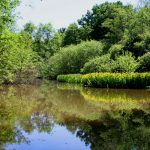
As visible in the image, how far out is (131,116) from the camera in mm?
16344

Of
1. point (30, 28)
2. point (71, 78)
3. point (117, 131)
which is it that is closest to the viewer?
point (117, 131)

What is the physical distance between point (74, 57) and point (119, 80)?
1106 inches

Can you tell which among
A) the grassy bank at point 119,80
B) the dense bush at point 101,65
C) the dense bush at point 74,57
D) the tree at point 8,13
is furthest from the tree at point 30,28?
the tree at point 8,13

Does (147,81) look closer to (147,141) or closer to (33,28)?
(147,141)

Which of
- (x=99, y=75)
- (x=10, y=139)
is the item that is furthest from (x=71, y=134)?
(x=99, y=75)

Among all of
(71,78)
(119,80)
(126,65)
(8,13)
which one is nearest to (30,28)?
(71,78)

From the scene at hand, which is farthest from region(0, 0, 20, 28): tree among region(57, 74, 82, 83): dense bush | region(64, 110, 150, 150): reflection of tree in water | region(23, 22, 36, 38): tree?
region(23, 22, 36, 38): tree

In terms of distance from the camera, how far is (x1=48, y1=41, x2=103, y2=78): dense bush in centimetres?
6162

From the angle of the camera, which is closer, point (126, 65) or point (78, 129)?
point (78, 129)

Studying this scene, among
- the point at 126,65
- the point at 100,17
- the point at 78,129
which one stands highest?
the point at 100,17

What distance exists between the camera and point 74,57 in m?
A: 64.6

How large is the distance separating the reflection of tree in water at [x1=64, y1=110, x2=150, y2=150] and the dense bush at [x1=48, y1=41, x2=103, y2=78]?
44.8 meters

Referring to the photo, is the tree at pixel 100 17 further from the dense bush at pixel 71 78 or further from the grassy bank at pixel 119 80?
the grassy bank at pixel 119 80

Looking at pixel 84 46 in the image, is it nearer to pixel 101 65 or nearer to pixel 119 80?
pixel 101 65
